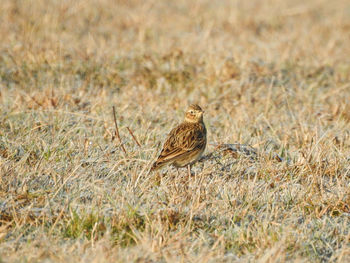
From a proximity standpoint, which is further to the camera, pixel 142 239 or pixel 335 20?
pixel 335 20

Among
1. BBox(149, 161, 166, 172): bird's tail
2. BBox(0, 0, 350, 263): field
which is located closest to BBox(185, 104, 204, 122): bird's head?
BBox(0, 0, 350, 263): field

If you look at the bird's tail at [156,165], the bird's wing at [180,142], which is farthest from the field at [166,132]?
the bird's wing at [180,142]

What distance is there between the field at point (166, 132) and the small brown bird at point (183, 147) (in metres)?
0.14

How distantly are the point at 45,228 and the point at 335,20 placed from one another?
10105 mm

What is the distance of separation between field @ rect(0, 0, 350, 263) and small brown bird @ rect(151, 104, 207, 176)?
14cm

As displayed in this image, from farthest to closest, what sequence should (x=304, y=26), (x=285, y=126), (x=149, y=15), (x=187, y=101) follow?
(x=304, y=26)
(x=149, y=15)
(x=187, y=101)
(x=285, y=126)

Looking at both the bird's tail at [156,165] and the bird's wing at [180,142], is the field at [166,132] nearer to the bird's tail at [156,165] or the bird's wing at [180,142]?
the bird's tail at [156,165]

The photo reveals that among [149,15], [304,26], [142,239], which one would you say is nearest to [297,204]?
[142,239]

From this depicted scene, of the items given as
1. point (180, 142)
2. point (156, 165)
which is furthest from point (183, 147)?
point (156, 165)

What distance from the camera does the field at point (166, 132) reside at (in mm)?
4258

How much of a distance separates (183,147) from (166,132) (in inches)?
44.9

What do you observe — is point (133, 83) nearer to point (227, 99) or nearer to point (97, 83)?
point (97, 83)

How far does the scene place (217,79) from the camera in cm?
857

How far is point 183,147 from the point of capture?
5.66m
